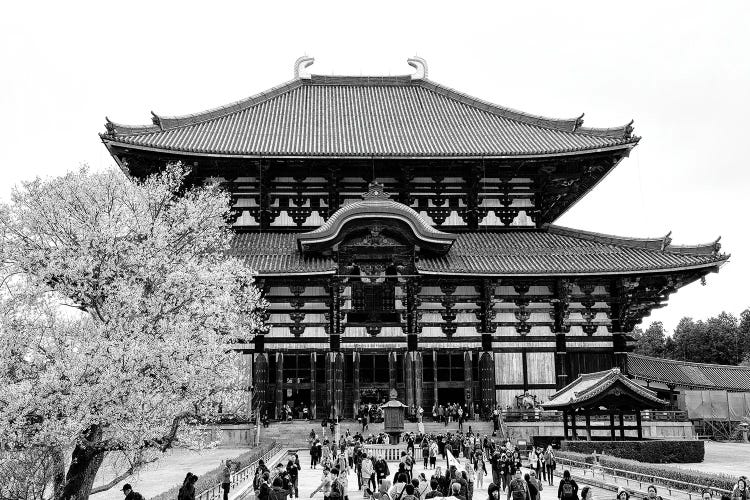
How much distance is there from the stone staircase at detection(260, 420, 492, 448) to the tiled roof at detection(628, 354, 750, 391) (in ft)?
36.4

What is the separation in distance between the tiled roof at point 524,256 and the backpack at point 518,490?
80.3 ft

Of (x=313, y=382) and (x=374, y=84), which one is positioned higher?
(x=374, y=84)

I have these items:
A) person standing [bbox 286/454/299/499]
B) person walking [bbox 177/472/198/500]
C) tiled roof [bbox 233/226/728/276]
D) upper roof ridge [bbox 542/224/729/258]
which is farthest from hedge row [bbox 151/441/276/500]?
upper roof ridge [bbox 542/224/729/258]

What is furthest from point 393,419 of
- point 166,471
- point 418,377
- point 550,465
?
point 166,471

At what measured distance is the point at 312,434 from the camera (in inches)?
1455

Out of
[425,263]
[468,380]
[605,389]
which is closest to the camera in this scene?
[605,389]

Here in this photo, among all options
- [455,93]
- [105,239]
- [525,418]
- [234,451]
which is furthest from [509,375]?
[105,239]

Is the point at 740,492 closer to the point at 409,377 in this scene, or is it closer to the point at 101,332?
the point at 101,332

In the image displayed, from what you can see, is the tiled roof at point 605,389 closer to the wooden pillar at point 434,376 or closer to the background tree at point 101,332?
the wooden pillar at point 434,376

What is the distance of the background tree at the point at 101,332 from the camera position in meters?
17.3

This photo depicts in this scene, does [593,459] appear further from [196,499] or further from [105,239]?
[105,239]

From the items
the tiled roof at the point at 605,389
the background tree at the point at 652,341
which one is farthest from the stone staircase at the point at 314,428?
the background tree at the point at 652,341

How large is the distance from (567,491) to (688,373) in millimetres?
38574

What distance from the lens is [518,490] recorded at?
58.5 feet
